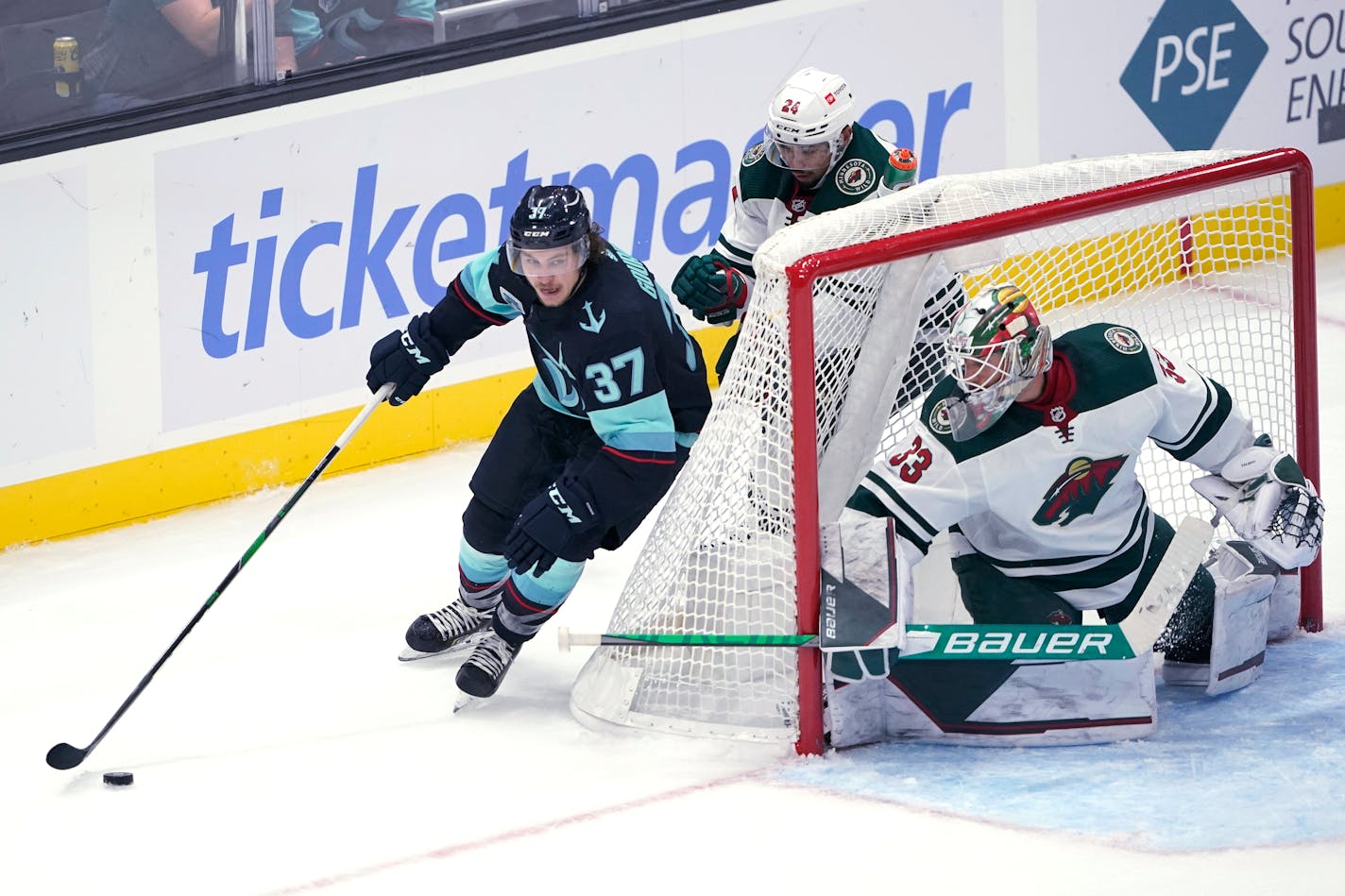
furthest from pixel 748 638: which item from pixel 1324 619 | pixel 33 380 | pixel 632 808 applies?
pixel 33 380

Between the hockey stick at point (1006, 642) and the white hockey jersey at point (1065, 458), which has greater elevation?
the white hockey jersey at point (1065, 458)

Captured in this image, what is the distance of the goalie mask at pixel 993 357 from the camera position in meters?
3.34

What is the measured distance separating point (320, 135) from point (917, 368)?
6.38ft

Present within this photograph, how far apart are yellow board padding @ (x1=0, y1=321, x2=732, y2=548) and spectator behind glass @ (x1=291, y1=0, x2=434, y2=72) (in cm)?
95

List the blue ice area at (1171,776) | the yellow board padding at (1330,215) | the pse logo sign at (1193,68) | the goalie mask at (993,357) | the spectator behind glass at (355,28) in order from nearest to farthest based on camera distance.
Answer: the blue ice area at (1171,776) < the goalie mask at (993,357) < the spectator behind glass at (355,28) < the pse logo sign at (1193,68) < the yellow board padding at (1330,215)

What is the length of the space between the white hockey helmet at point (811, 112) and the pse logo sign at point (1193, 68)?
2585 millimetres

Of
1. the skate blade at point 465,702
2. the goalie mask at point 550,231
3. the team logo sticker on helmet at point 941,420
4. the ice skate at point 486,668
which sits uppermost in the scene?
the goalie mask at point 550,231

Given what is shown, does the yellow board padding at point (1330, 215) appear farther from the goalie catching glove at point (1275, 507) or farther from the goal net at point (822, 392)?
the goalie catching glove at point (1275, 507)

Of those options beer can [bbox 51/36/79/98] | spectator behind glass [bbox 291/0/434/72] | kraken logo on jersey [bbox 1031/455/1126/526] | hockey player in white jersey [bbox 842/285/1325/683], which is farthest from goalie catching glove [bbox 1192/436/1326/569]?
beer can [bbox 51/36/79/98]

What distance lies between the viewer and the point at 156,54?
16.6ft

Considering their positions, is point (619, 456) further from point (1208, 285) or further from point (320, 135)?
point (320, 135)

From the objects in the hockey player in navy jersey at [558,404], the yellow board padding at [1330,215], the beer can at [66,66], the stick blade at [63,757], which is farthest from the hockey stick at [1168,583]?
the yellow board padding at [1330,215]

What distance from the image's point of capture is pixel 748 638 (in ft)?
11.5

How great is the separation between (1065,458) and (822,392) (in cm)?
58
